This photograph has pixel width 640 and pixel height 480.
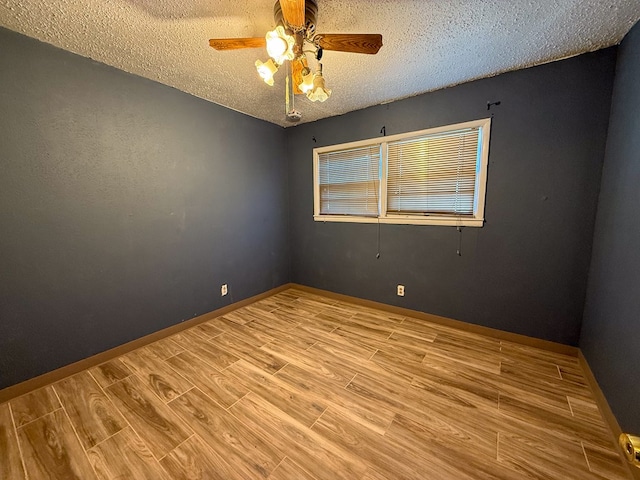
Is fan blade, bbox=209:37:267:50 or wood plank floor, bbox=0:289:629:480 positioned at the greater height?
fan blade, bbox=209:37:267:50

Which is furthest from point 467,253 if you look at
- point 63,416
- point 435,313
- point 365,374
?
point 63,416

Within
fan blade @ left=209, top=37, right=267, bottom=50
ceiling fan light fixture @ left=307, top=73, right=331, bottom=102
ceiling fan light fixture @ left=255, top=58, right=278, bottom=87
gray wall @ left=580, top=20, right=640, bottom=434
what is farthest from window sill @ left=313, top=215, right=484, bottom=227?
fan blade @ left=209, top=37, right=267, bottom=50

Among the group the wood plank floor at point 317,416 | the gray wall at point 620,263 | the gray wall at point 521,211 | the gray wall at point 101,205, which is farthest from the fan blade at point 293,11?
the wood plank floor at point 317,416

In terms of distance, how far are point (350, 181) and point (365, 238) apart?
0.75m

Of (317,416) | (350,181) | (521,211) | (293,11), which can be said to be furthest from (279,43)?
(521,211)

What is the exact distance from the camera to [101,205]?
6.26 feet

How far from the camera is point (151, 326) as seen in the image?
7.30 ft

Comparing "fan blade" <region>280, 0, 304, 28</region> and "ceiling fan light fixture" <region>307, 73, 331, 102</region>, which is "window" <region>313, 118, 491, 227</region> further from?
"fan blade" <region>280, 0, 304, 28</region>

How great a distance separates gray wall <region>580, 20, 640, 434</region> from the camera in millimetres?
1252

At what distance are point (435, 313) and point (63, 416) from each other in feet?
9.82

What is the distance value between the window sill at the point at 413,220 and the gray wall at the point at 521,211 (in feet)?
0.20

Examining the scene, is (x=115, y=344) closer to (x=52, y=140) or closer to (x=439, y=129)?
(x=52, y=140)

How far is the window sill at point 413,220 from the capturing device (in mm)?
2292

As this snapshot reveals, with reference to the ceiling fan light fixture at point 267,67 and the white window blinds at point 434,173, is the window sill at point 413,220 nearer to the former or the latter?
the white window blinds at point 434,173
